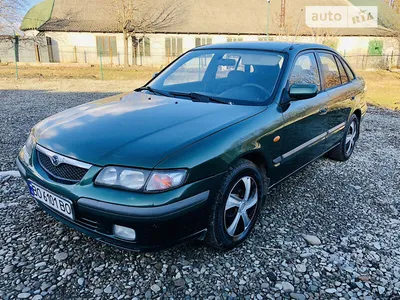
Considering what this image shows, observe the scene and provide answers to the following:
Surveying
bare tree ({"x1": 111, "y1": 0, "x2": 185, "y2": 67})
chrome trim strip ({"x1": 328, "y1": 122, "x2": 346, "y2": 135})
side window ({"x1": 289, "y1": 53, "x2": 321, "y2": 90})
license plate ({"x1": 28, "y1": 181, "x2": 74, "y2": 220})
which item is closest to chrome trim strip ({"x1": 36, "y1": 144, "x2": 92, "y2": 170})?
license plate ({"x1": 28, "y1": 181, "x2": 74, "y2": 220})

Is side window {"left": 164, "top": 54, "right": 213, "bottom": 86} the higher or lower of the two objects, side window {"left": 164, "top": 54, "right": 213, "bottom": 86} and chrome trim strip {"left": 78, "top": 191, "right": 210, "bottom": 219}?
the higher

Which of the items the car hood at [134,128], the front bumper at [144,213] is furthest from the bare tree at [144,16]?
the front bumper at [144,213]

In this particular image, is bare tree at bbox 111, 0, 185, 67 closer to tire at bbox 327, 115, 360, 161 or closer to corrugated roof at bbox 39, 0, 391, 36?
corrugated roof at bbox 39, 0, 391, 36

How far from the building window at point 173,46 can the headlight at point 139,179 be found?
29.7m

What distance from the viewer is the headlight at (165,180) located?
2.09m

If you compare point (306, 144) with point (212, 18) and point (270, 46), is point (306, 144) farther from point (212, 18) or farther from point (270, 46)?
point (212, 18)

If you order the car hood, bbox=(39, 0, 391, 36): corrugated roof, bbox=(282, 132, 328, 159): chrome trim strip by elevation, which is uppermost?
bbox=(39, 0, 391, 36): corrugated roof

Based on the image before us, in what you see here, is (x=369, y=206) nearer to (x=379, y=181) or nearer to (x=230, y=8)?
(x=379, y=181)

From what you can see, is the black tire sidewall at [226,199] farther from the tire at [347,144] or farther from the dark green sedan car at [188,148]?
the tire at [347,144]

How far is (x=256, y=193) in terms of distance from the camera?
9.37ft

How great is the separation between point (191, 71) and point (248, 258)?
2.28 meters

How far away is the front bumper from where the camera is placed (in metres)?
2.06

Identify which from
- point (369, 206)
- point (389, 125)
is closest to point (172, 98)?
Answer: point (369, 206)

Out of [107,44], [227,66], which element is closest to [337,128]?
[227,66]
